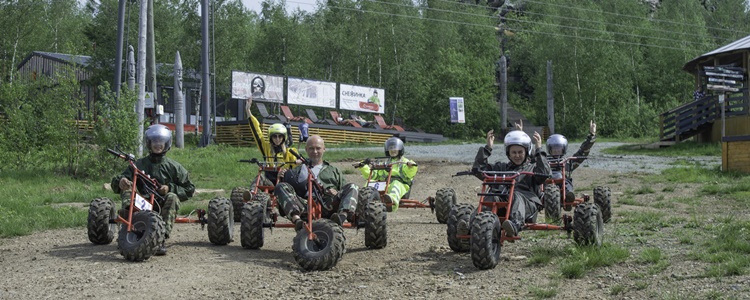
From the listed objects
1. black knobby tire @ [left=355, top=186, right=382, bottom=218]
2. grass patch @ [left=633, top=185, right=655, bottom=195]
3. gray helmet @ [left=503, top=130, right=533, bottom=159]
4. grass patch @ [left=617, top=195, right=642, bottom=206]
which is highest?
gray helmet @ [left=503, top=130, right=533, bottom=159]

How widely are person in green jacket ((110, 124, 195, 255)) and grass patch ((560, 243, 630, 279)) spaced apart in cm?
466

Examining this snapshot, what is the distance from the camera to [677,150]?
31922mm

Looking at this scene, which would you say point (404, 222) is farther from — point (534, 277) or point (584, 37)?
point (584, 37)

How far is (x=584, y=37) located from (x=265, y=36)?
21.3 m

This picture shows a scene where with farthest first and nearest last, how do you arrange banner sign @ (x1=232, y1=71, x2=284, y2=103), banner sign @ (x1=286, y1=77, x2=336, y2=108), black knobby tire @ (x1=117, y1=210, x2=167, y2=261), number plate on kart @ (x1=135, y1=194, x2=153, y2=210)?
banner sign @ (x1=286, y1=77, x2=336, y2=108) < banner sign @ (x1=232, y1=71, x2=284, y2=103) < number plate on kart @ (x1=135, y1=194, x2=153, y2=210) < black knobby tire @ (x1=117, y1=210, x2=167, y2=261)

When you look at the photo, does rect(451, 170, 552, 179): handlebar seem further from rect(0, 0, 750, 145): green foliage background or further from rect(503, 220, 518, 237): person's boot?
rect(0, 0, 750, 145): green foliage background

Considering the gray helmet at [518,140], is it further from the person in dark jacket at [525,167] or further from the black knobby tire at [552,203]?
the black knobby tire at [552,203]

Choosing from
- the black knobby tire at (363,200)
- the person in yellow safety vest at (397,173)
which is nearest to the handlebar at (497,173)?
the black knobby tire at (363,200)

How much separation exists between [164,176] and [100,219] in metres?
0.91

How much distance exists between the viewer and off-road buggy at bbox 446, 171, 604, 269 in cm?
877

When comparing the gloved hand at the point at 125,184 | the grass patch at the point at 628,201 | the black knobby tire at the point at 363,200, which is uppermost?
the gloved hand at the point at 125,184

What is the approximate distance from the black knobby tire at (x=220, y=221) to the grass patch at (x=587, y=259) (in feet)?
13.3

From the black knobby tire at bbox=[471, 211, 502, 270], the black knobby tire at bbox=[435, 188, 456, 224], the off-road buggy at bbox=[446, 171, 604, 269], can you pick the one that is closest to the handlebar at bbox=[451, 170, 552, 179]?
the off-road buggy at bbox=[446, 171, 604, 269]

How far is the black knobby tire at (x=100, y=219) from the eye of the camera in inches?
429
